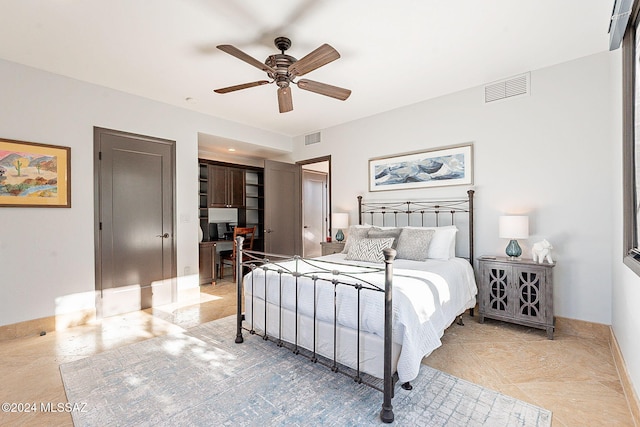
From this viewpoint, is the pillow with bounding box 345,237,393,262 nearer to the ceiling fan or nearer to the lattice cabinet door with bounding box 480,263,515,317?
the lattice cabinet door with bounding box 480,263,515,317

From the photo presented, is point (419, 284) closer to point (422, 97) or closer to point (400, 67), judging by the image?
point (400, 67)

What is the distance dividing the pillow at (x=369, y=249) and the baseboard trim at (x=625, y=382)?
1.97 m

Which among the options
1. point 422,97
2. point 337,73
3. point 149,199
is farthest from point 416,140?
point 149,199

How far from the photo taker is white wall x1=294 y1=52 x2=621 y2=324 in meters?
2.97

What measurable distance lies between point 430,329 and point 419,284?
327mm

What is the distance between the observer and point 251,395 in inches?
80.9

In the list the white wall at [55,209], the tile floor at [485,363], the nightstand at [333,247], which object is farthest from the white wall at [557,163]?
the white wall at [55,209]

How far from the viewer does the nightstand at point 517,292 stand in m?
2.98

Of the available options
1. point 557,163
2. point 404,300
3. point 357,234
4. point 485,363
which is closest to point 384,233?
point 357,234

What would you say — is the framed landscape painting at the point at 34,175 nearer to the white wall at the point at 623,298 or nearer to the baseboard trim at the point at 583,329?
the white wall at the point at 623,298

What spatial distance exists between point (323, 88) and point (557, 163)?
2.54m

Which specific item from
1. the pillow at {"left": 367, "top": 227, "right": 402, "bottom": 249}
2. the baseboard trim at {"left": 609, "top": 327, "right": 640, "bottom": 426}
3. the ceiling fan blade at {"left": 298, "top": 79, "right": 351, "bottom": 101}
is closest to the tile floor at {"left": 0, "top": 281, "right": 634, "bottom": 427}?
the baseboard trim at {"left": 609, "top": 327, "right": 640, "bottom": 426}

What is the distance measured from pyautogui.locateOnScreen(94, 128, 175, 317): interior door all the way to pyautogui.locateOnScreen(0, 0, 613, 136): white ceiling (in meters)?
0.78

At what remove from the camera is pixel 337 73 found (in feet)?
11.0
